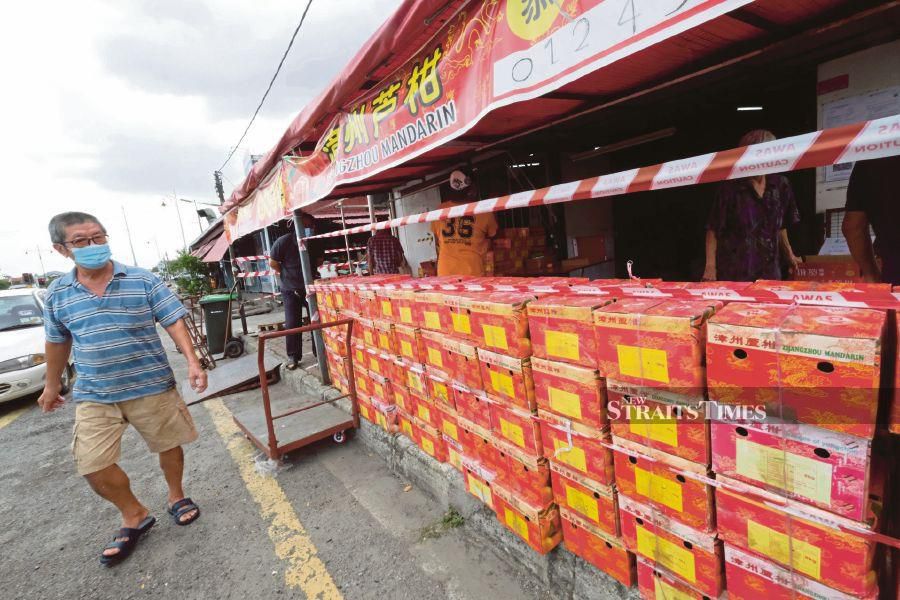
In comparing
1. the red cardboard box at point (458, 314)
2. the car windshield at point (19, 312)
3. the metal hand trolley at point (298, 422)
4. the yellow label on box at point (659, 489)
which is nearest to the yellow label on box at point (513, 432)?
Result: the red cardboard box at point (458, 314)

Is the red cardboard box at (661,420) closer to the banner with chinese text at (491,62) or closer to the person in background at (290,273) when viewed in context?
the banner with chinese text at (491,62)

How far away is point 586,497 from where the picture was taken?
1.83m

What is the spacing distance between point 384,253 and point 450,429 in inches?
138

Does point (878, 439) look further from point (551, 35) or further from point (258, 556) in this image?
point (258, 556)

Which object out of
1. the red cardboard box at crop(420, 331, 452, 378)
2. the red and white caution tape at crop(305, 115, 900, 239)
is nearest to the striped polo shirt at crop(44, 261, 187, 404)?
the red cardboard box at crop(420, 331, 452, 378)

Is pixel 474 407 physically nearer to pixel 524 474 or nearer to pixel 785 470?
pixel 524 474

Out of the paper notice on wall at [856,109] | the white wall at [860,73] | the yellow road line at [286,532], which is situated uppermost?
the white wall at [860,73]

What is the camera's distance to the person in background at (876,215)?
82.3 inches

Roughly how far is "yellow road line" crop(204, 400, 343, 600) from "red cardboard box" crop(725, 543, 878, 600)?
203cm

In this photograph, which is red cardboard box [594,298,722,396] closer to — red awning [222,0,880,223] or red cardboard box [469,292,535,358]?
red cardboard box [469,292,535,358]

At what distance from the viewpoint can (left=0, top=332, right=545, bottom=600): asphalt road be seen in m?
2.37

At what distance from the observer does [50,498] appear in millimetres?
3695

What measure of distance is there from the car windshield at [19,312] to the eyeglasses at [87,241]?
6.42 m

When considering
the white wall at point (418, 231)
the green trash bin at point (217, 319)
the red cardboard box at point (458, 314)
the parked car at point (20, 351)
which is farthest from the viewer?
the green trash bin at point (217, 319)
